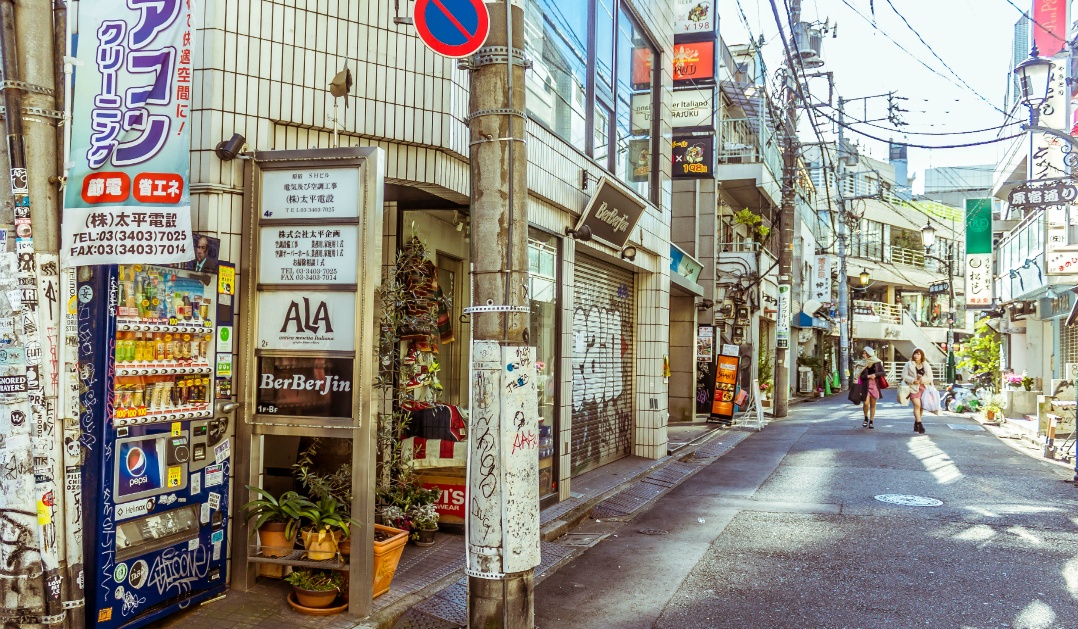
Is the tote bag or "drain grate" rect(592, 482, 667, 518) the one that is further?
the tote bag

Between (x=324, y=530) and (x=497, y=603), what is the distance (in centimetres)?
127

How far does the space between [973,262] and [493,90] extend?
81.6 ft

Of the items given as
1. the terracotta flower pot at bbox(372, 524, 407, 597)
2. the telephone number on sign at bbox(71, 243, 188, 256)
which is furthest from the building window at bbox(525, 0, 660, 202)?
the telephone number on sign at bbox(71, 243, 188, 256)

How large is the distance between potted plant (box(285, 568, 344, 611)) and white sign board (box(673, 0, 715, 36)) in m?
15.9

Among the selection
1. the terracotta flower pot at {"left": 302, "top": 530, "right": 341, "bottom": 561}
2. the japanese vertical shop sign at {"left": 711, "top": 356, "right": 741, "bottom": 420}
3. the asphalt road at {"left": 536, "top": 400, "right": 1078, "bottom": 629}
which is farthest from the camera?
the japanese vertical shop sign at {"left": 711, "top": 356, "right": 741, "bottom": 420}

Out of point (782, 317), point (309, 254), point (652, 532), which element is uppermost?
point (782, 317)

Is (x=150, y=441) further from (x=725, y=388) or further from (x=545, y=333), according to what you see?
(x=725, y=388)

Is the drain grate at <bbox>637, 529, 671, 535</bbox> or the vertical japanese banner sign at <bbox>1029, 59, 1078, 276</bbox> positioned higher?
the vertical japanese banner sign at <bbox>1029, 59, 1078, 276</bbox>

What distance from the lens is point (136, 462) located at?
493 cm

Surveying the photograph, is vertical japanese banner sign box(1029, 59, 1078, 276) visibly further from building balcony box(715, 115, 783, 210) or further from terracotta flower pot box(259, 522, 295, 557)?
terracotta flower pot box(259, 522, 295, 557)

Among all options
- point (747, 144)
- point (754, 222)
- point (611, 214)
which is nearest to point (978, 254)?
point (754, 222)

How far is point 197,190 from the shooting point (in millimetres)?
5617

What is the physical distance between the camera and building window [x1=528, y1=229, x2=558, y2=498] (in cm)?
930

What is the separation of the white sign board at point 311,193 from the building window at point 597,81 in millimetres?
3598
